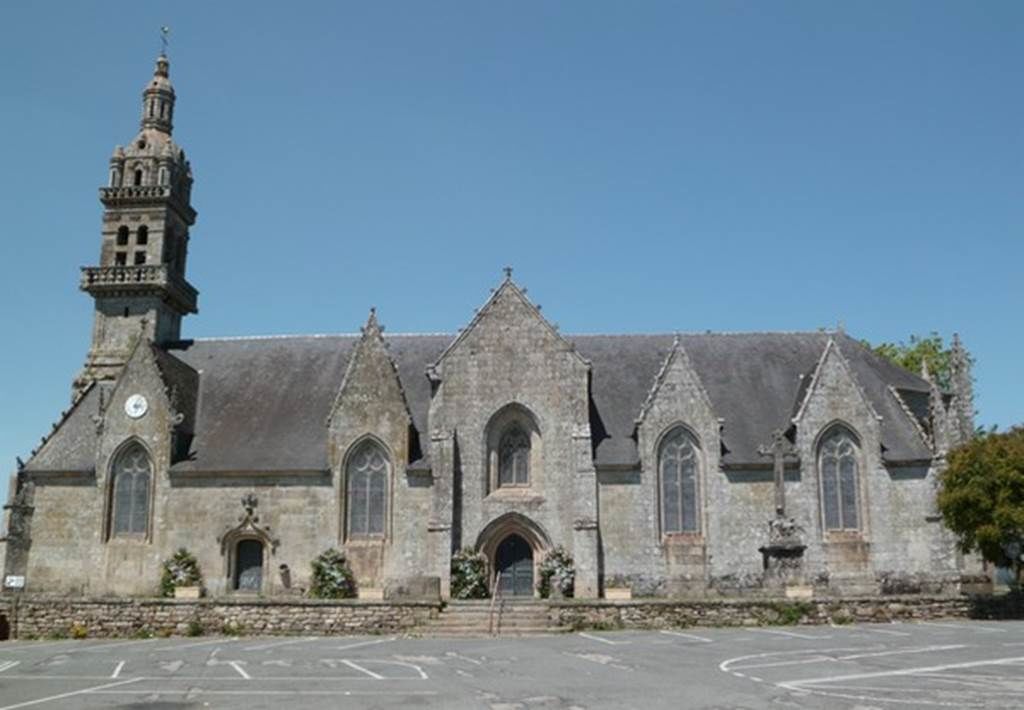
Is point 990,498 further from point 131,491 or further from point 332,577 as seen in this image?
point 131,491

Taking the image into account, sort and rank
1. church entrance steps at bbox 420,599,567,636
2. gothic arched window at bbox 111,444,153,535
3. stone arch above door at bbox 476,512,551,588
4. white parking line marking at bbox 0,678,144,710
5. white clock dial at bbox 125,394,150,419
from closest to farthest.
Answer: white parking line marking at bbox 0,678,144,710
church entrance steps at bbox 420,599,567,636
stone arch above door at bbox 476,512,551,588
gothic arched window at bbox 111,444,153,535
white clock dial at bbox 125,394,150,419

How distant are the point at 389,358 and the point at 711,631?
14607mm

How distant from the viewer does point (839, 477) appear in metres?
33.1

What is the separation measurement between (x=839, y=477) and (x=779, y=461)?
8.13 ft

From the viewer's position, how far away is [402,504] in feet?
108

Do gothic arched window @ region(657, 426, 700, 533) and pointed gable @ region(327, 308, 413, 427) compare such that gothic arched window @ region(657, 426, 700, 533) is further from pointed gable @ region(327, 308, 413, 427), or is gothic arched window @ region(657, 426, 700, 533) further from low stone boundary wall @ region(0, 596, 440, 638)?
low stone boundary wall @ region(0, 596, 440, 638)

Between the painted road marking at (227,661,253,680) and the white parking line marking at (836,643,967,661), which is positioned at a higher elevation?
the white parking line marking at (836,643,967,661)

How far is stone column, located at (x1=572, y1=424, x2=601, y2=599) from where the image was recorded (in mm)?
30953

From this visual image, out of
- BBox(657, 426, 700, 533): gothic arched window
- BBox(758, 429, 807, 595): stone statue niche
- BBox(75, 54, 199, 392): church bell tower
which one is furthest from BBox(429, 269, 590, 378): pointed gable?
BBox(75, 54, 199, 392): church bell tower

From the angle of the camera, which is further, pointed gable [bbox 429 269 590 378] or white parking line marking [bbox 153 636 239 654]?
pointed gable [bbox 429 269 590 378]

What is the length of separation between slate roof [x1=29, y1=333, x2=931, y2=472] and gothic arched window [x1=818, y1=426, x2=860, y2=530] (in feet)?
4.12

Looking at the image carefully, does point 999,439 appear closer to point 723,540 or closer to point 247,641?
point 723,540

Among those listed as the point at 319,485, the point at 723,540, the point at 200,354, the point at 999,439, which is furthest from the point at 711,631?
the point at 200,354

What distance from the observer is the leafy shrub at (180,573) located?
3201cm
